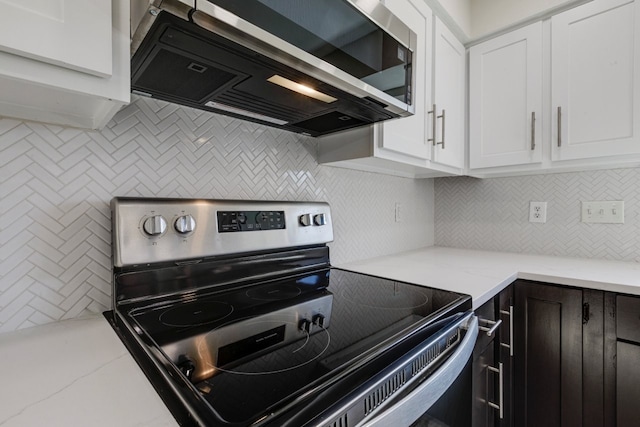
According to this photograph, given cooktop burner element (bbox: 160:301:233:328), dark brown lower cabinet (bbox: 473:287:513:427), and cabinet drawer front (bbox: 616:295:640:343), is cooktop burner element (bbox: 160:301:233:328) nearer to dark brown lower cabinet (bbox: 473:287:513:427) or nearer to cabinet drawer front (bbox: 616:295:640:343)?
dark brown lower cabinet (bbox: 473:287:513:427)

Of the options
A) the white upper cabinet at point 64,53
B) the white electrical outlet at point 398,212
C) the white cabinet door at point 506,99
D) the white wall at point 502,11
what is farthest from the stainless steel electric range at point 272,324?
the white wall at point 502,11

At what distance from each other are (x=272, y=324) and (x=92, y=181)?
1.91ft

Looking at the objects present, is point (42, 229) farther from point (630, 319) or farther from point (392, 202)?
point (630, 319)

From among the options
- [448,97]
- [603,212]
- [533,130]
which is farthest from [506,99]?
[603,212]

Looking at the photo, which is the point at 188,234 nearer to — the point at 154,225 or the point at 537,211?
the point at 154,225

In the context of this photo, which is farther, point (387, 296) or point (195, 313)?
point (387, 296)

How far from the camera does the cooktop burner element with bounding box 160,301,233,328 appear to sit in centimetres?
68

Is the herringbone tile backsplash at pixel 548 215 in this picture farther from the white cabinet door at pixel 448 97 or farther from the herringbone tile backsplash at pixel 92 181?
the herringbone tile backsplash at pixel 92 181

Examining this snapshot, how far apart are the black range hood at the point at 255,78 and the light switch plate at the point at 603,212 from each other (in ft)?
4.20

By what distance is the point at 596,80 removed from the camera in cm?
133

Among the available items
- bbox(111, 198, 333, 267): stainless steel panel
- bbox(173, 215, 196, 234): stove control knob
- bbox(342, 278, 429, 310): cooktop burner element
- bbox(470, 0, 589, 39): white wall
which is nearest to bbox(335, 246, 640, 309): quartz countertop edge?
bbox(342, 278, 429, 310): cooktop burner element

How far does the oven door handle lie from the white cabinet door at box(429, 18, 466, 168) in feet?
3.16

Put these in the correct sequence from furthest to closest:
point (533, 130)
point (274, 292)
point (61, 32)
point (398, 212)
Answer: point (398, 212) → point (533, 130) → point (274, 292) → point (61, 32)

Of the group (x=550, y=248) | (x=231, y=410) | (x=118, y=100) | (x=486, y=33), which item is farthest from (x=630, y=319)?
(x=118, y=100)
